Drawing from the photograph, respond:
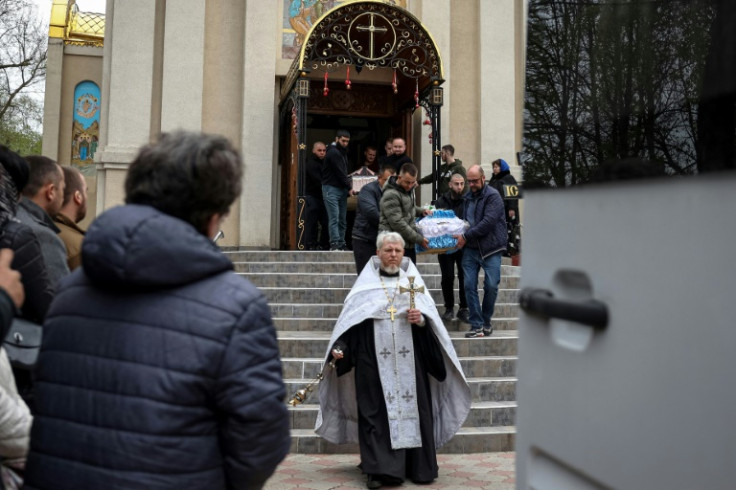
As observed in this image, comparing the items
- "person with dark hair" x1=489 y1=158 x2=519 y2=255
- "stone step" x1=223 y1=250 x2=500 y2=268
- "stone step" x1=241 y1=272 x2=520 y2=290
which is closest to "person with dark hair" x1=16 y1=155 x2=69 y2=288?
"stone step" x1=241 y1=272 x2=520 y2=290

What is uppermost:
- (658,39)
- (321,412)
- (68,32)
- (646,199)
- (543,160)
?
(68,32)

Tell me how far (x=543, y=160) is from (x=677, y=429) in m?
0.73

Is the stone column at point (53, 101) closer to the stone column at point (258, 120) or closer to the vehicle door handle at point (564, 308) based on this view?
the stone column at point (258, 120)

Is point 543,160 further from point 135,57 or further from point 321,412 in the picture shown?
point 135,57

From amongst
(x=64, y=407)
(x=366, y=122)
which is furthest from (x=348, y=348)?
(x=366, y=122)

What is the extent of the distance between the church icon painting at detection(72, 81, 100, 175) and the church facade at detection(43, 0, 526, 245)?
3934 millimetres

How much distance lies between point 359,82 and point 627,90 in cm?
1443

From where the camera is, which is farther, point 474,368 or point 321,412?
point 474,368

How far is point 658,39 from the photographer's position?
4.71 ft

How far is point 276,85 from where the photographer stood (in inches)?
601

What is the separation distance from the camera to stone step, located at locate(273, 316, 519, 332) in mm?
9234

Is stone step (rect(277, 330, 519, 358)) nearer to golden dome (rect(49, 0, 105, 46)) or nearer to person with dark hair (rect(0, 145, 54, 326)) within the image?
person with dark hair (rect(0, 145, 54, 326))

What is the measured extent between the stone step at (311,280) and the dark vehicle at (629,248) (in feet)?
28.4

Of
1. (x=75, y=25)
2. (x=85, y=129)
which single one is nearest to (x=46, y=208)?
(x=85, y=129)
